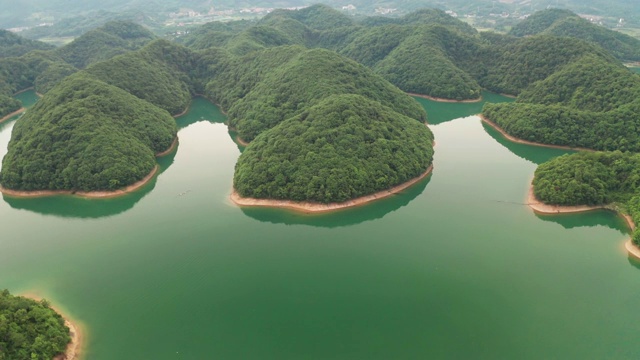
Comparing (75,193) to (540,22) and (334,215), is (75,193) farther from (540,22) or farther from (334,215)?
(540,22)

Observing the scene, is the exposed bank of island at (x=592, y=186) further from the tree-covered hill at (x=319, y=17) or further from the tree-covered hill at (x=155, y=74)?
the tree-covered hill at (x=319, y=17)

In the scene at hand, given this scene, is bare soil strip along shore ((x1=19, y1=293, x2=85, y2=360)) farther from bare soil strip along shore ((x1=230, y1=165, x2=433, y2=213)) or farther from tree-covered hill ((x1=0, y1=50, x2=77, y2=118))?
tree-covered hill ((x1=0, y1=50, x2=77, y2=118))

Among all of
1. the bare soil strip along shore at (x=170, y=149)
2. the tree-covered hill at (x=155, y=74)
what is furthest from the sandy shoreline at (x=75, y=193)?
the tree-covered hill at (x=155, y=74)

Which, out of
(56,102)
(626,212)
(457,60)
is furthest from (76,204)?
(457,60)

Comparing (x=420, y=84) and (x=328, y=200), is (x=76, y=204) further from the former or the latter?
(x=420, y=84)

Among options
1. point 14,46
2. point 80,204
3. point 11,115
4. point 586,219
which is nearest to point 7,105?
point 11,115

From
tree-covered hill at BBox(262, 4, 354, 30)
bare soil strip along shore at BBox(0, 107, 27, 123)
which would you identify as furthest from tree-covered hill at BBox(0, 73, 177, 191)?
tree-covered hill at BBox(262, 4, 354, 30)
